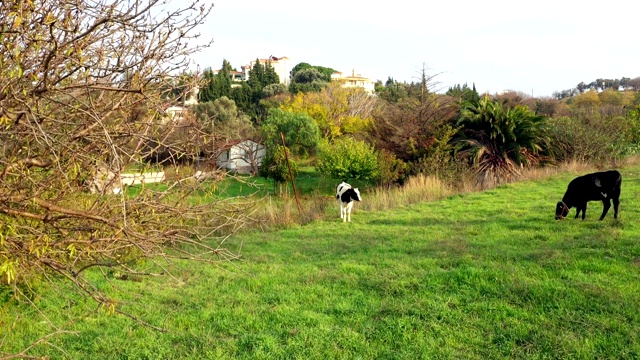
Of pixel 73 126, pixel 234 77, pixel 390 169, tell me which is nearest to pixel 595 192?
pixel 73 126

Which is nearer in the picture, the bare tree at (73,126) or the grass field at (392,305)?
the bare tree at (73,126)

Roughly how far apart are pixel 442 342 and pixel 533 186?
11705 millimetres

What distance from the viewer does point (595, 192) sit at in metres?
8.95

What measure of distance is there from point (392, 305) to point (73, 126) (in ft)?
12.2

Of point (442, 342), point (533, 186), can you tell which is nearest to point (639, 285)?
point (442, 342)

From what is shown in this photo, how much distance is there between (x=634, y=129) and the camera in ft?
68.3

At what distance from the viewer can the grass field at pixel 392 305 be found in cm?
457

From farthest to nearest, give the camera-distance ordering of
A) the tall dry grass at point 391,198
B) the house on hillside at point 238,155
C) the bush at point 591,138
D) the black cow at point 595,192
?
1. the bush at point 591,138
2. the tall dry grass at point 391,198
3. the black cow at point 595,192
4. the house on hillside at point 238,155

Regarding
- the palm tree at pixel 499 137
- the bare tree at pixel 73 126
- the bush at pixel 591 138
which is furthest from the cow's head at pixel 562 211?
the bush at pixel 591 138

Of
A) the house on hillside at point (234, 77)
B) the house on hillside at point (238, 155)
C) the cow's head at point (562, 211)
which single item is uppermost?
the house on hillside at point (234, 77)

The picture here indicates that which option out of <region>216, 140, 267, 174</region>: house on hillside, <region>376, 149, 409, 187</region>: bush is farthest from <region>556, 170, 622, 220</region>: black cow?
<region>376, 149, 409, 187</region>: bush

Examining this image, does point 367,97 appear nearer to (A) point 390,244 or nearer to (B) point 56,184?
(A) point 390,244

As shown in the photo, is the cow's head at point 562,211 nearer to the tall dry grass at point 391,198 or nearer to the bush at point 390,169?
the tall dry grass at point 391,198

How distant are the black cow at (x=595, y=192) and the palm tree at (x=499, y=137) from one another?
27.1 ft
